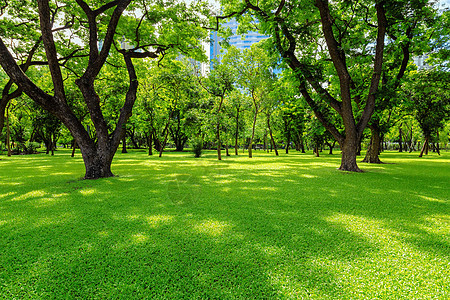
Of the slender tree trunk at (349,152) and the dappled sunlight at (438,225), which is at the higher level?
the slender tree trunk at (349,152)

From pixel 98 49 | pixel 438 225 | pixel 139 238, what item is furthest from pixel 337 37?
pixel 139 238

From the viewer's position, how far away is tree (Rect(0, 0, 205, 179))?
6.93 meters

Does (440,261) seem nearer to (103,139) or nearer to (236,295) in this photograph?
(236,295)

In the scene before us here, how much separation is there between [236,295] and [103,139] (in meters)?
8.33

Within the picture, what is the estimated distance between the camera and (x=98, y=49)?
343 inches

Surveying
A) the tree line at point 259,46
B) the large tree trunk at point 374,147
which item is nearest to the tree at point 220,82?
the tree line at point 259,46

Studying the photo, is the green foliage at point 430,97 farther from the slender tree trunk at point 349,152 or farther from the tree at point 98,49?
the tree at point 98,49

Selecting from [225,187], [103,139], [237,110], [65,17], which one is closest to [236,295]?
[225,187]

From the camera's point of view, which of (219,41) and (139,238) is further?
(219,41)

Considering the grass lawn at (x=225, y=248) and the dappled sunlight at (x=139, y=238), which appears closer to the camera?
the grass lawn at (x=225, y=248)

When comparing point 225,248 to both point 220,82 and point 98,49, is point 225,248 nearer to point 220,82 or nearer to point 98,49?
point 98,49

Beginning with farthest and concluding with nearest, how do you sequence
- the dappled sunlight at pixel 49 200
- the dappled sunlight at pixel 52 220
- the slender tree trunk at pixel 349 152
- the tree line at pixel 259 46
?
the slender tree trunk at pixel 349 152
the tree line at pixel 259 46
the dappled sunlight at pixel 49 200
the dappled sunlight at pixel 52 220

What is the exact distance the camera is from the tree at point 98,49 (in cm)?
693

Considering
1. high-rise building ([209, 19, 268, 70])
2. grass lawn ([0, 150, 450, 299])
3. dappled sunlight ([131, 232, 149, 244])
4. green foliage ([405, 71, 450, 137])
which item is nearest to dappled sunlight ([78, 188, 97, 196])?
grass lawn ([0, 150, 450, 299])
